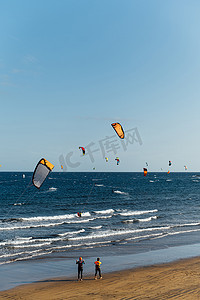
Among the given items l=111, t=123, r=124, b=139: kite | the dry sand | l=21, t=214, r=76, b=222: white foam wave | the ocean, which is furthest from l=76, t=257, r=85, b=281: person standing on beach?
l=21, t=214, r=76, b=222: white foam wave

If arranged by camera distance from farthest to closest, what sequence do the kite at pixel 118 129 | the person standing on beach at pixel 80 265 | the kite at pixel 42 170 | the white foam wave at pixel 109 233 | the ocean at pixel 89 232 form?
the white foam wave at pixel 109 233 → the kite at pixel 118 129 → the ocean at pixel 89 232 → the kite at pixel 42 170 → the person standing on beach at pixel 80 265

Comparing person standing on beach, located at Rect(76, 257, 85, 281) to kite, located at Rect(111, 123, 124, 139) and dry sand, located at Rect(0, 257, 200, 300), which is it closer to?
dry sand, located at Rect(0, 257, 200, 300)

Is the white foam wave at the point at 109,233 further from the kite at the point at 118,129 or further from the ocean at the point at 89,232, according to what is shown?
the kite at the point at 118,129

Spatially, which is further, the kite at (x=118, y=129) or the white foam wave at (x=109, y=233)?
the white foam wave at (x=109, y=233)

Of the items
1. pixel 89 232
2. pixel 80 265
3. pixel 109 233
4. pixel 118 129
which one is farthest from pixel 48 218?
pixel 80 265

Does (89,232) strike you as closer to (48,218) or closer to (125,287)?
(48,218)

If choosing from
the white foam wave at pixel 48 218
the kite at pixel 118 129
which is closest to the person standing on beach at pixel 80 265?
the kite at pixel 118 129

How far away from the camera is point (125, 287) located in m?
12.7

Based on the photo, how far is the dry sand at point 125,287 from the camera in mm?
11633

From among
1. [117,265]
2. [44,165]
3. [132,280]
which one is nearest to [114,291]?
[132,280]

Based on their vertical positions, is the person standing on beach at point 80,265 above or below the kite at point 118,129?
below

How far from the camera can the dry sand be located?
38.2ft

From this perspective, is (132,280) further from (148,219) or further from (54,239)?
(148,219)

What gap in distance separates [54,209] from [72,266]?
79.2 feet
